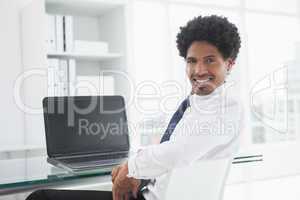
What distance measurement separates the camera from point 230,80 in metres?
3.40

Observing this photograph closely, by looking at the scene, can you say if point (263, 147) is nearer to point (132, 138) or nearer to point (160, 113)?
point (160, 113)

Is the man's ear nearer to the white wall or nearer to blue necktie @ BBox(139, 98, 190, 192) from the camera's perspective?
blue necktie @ BBox(139, 98, 190, 192)

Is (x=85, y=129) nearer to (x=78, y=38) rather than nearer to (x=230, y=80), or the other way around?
(x=78, y=38)

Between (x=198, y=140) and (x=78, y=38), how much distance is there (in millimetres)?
1984

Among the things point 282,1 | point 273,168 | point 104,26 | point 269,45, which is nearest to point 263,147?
point 273,168

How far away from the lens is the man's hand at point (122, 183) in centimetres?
118

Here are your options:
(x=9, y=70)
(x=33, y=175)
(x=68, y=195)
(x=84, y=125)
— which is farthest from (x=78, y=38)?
(x=33, y=175)

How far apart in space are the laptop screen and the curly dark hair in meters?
0.69

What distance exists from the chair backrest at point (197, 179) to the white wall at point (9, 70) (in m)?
1.68

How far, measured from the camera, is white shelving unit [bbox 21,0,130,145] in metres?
2.29

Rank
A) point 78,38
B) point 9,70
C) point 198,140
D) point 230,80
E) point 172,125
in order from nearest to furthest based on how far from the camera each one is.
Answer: point 198,140 → point 172,125 → point 9,70 → point 78,38 → point 230,80

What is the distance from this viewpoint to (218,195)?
4.04 feet

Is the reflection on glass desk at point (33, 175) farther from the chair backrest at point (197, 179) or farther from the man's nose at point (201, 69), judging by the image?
the man's nose at point (201, 69)

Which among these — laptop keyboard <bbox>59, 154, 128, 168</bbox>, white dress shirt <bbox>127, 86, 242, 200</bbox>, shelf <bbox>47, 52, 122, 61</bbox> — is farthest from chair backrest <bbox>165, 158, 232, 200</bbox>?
shelf <bbox>47, 52, 122, 61</bbox>
